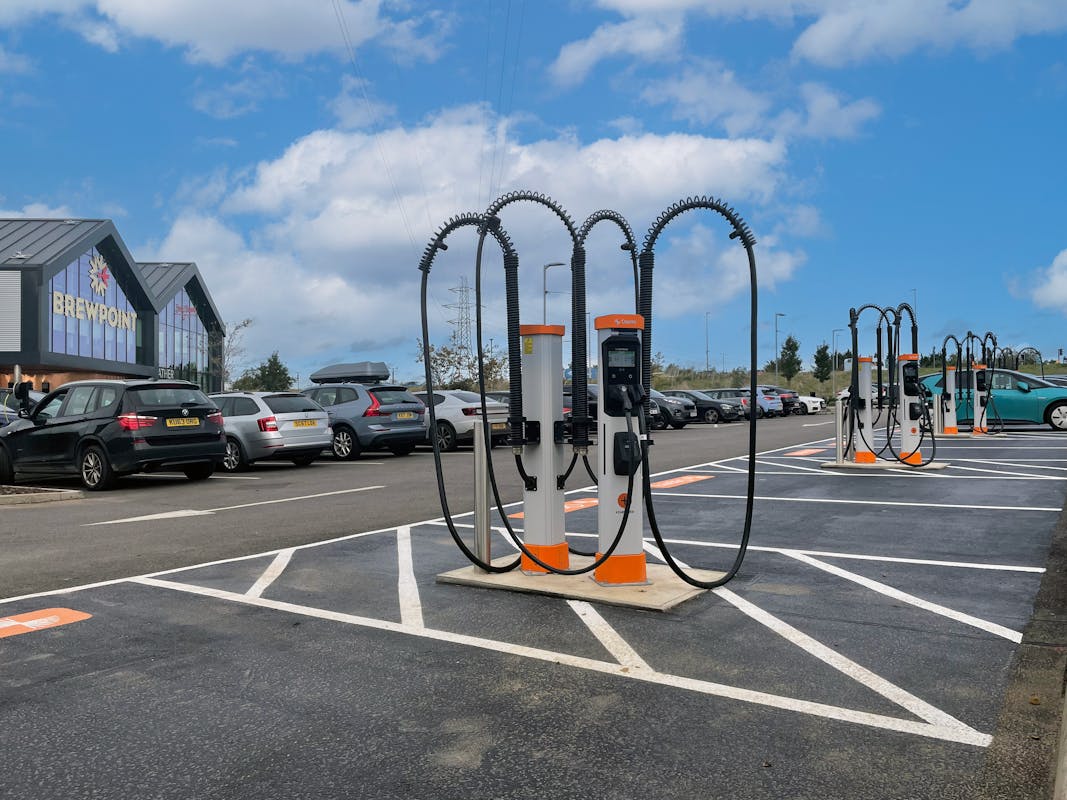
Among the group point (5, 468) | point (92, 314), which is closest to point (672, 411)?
point (5, 468)

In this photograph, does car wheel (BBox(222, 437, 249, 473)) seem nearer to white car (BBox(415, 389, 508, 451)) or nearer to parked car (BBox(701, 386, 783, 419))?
white car (BBox(415, 389, 508, 451))

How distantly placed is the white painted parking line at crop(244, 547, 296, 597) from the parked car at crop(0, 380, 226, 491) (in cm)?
672

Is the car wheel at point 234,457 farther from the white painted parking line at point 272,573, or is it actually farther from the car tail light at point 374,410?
the white painted parking line at point 272,573

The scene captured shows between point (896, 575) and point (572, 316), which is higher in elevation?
point (572, 316)

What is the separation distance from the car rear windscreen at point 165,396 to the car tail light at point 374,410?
4.51m

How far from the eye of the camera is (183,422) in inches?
542

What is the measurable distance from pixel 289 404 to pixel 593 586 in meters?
11.6

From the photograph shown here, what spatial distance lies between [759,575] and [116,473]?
1034 centimetres

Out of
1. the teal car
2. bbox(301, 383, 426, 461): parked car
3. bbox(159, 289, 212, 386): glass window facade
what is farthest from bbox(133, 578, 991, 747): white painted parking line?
bbox(159, 289, 212, 386): glass window facade

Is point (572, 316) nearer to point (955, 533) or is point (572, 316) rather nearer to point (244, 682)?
point (244, 682)

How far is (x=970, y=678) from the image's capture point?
4117 mm

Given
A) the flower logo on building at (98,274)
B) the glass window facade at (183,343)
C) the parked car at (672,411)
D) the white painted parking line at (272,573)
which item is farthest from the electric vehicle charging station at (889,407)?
the glass window facade at (183,343)

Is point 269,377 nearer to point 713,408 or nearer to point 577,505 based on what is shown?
point 713,408

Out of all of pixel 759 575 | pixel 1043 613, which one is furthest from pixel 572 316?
pixel 1043 613
